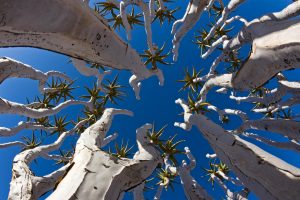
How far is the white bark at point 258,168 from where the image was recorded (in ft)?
9.95

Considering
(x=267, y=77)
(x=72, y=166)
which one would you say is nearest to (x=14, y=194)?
(x=72, y=166)

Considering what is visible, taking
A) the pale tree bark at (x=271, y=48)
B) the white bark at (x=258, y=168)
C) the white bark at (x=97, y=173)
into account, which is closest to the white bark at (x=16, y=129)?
the white bark at (x=97, y=173)

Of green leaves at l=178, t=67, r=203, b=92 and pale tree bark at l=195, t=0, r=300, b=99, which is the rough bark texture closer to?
pale tree bark at l=195, t=0, r=300, b=99

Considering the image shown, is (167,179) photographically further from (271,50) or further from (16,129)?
(271,50)

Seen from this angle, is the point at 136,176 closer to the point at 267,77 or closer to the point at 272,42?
the point at 267,77

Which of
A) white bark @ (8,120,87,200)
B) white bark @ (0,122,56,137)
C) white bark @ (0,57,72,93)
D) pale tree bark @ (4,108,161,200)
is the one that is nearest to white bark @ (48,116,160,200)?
pale tree bark @ (4,108,161,200)

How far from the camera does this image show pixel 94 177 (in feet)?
9.41

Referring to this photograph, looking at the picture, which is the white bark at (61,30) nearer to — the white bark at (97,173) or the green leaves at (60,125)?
the white bark at (97,173)

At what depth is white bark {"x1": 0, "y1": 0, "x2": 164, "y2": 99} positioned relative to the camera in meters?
1.88

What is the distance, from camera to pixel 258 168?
346 centimetres

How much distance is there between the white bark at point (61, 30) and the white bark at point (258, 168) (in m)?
2.61

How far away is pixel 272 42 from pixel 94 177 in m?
2.74

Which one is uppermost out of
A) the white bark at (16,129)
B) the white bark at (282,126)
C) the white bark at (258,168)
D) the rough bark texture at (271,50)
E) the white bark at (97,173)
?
the rough bark texture at (271,50)

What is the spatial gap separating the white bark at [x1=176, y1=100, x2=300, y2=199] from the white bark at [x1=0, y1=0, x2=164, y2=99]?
2.61 metres
